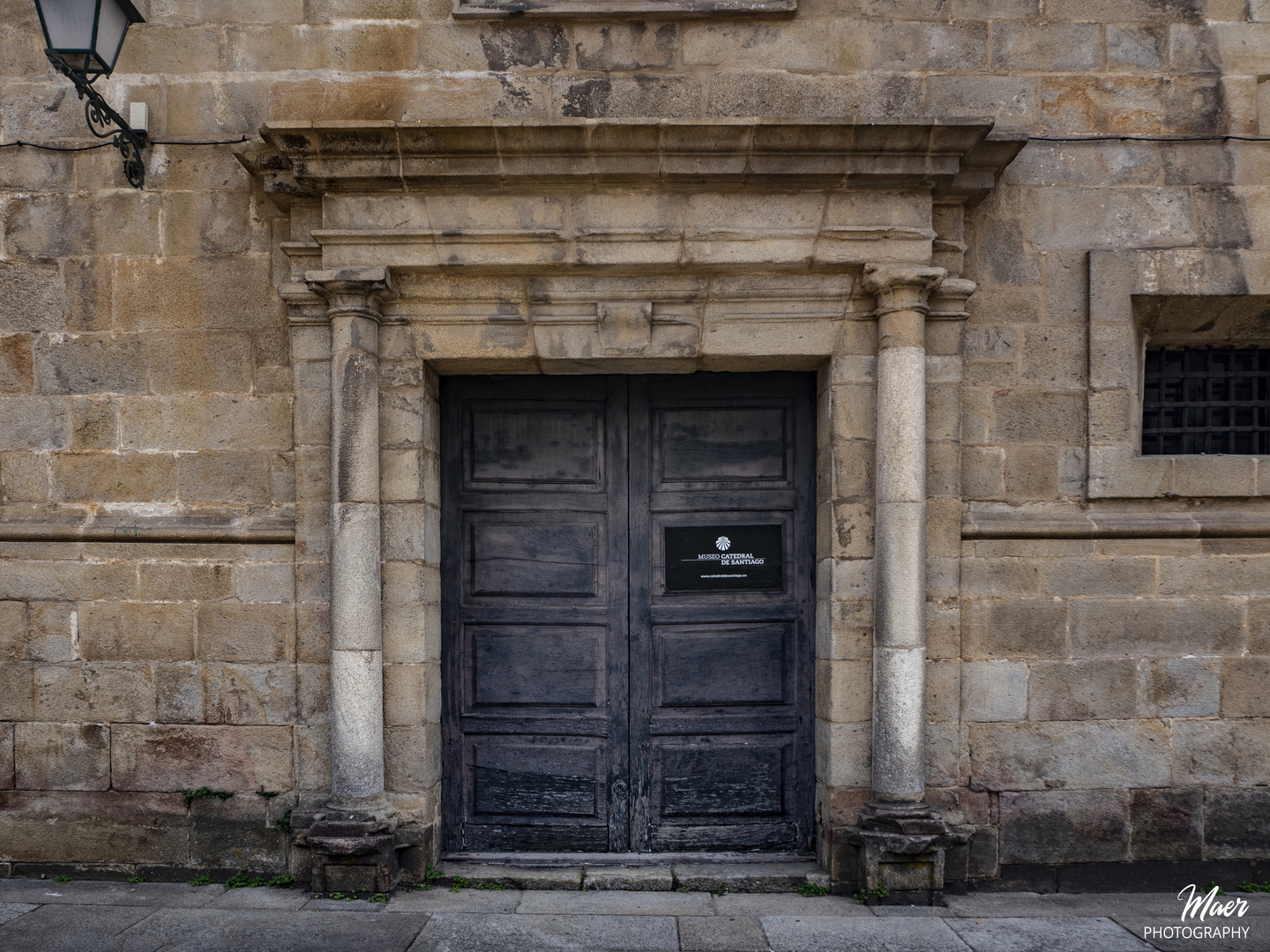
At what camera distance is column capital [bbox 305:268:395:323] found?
3693 mm

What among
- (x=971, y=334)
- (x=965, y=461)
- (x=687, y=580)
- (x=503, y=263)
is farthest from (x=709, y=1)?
(x=687, y=580)

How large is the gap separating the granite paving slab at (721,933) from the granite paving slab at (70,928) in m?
2.06

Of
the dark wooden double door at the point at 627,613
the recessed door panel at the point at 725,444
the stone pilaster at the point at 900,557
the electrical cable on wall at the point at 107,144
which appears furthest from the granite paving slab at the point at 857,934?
the electrical cable on wall at the point at 107,144

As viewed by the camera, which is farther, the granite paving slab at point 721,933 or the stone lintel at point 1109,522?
the stone lintel at point 1109,522

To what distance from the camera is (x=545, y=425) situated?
13.8ft

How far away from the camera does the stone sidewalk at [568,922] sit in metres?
3.26

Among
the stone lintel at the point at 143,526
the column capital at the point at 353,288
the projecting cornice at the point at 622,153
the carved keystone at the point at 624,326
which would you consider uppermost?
the projecting cornice at the point at 622,153

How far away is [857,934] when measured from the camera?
11.0 feet

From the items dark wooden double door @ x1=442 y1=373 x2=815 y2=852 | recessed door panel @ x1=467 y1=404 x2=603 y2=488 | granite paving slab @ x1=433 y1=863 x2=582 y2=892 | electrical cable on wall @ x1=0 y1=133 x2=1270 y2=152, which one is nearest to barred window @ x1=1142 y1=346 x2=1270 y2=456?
electrical cable on wall @ x1=0 y1=133 x2=1270 y2=152

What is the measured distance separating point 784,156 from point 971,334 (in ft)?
3.94

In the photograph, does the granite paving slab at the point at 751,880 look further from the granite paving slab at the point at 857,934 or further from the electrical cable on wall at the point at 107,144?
the electrical cable on wall at the point at 107,144

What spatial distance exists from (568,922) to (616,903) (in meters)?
0.29

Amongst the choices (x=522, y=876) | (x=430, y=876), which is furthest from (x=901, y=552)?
(x=430, y=876)

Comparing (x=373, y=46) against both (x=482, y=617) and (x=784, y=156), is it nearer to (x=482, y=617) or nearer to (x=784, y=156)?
(x=784, y=156)
